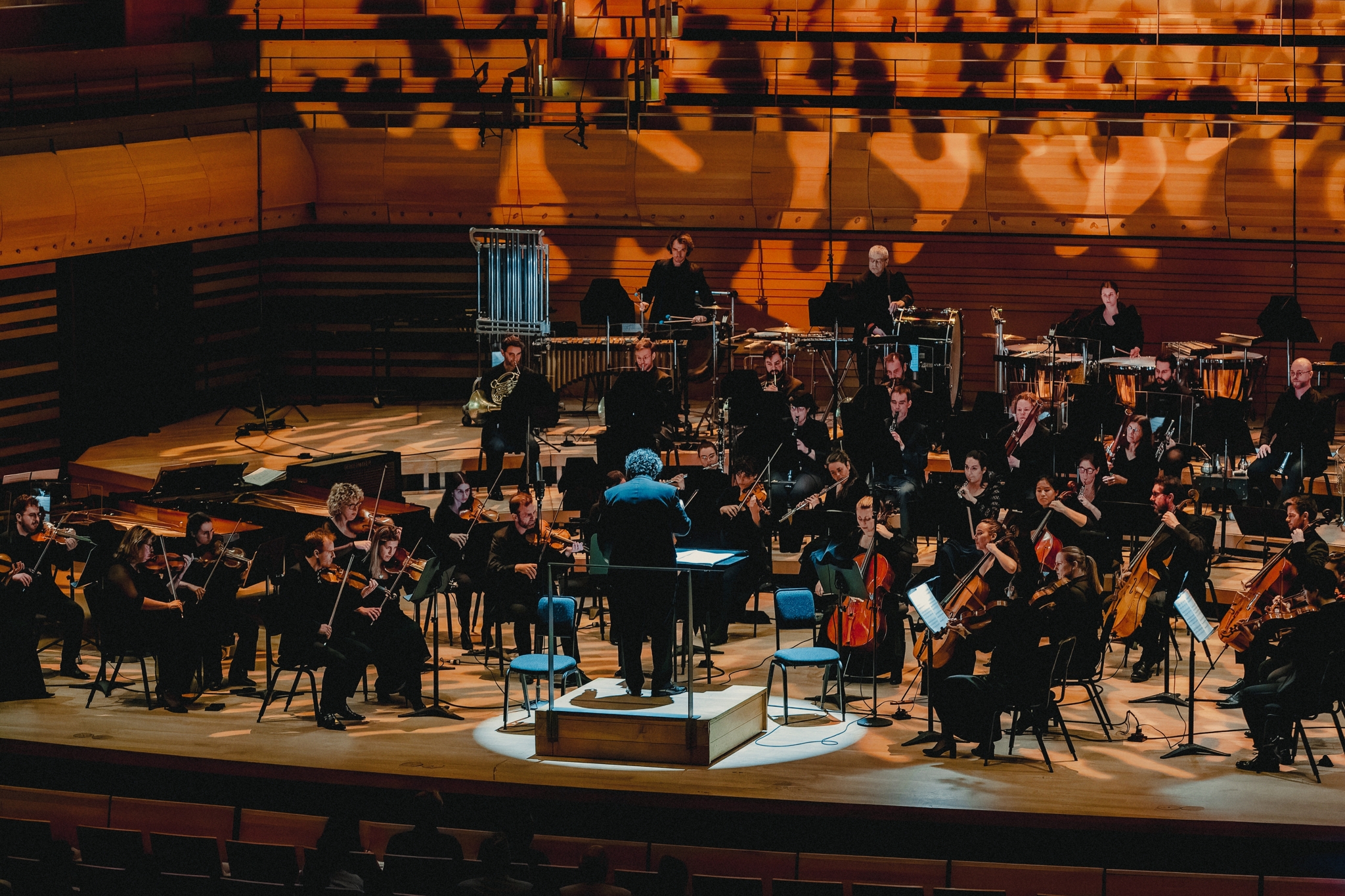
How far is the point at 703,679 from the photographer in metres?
9.20

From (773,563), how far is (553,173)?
5327 mm

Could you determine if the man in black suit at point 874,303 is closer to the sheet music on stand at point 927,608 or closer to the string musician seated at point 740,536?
the string musician seated at point 740,536

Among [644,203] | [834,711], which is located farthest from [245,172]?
[834,711]

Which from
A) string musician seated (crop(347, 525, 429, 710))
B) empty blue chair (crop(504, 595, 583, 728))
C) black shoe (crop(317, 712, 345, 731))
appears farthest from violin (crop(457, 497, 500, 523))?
black shoe (crop(317, 712, 345, 731))

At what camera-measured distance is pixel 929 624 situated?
25.6ft

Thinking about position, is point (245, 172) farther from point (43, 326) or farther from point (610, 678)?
point (610, 678)

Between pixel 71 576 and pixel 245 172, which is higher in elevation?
pixel 245 172

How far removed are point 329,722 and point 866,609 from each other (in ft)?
9.34

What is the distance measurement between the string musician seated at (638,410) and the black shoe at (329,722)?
10.2ft

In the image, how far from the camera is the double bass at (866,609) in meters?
8.85

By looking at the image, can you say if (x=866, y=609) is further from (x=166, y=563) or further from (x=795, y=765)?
(x=166, y=563)

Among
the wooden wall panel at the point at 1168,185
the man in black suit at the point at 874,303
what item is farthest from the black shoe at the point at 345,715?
the wooden wall panel at the point at 1168,185

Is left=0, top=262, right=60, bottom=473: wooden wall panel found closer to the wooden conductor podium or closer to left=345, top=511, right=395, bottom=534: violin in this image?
left=345, top=511, right=395, bottom=534: violin

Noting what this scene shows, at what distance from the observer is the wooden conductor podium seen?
784cm
